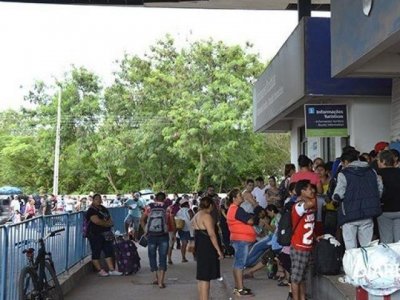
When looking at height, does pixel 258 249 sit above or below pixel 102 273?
above

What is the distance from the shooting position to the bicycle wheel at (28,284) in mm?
6891

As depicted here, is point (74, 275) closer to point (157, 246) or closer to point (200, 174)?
point (157, 246)

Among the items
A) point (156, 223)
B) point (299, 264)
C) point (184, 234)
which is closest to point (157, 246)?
point (156, 223)

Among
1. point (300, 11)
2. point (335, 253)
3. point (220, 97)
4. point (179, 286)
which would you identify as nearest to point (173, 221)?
point (179, 286)

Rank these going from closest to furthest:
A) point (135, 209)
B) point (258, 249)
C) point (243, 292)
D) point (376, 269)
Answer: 1. point (376, 269)
2. point (243, 292)
3. point (258, 249)
4. point (135, 209)

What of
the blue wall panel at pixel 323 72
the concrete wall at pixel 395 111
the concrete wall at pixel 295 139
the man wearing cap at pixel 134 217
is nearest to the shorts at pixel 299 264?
the concrete wall at pixel 395 111

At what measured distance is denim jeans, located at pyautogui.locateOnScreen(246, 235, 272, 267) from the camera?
410 inches

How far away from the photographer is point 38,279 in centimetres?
742

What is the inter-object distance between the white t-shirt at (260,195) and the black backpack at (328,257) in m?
5.20

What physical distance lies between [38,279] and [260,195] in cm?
687

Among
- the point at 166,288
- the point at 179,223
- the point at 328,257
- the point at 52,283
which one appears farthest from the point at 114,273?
the point at 328,257

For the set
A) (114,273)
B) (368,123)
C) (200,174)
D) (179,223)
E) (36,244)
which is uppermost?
(368,123)

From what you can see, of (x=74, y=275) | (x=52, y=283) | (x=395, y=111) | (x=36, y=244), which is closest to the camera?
(x=52, y=283)

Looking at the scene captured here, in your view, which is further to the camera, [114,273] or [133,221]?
[133,221]
